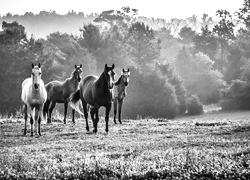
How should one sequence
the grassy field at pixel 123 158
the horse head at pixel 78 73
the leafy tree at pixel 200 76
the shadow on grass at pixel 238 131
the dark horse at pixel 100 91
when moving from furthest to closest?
the leafy tree at pixel 200 76, the horse head at pixel 78 73, the dark horse at pixel 100 91, the shadow on grass at pixel 238 131, the grassy field at pixel 123 158

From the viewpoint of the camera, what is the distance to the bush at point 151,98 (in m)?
68.2

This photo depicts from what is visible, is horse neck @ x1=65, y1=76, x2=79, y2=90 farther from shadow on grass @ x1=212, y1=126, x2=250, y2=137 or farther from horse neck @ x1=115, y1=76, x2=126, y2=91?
shadow on grass @ x1=212, y1=126, x2=250, y2=137

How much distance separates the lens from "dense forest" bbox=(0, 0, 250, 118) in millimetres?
66875

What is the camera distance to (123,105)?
227 feet

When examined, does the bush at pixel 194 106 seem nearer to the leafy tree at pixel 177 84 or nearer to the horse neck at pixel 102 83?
the leafy tree at pixel 177 84

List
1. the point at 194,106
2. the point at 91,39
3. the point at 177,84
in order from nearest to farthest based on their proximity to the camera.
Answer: the point at 194,106 → the point at 177,84 → the point at 91,39

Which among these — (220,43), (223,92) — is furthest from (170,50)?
(223,92)

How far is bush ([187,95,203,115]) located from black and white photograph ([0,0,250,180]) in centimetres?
17

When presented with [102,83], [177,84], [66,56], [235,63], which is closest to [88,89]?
[102,83]

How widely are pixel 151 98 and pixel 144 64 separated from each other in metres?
18.0

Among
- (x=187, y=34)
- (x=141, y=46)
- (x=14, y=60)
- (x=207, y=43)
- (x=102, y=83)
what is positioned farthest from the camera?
(x=187, y=34)

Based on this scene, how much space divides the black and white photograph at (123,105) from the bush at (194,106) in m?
0.17

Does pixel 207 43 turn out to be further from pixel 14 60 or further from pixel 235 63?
pixel 14 60

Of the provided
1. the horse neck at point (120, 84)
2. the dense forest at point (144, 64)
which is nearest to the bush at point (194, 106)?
the dense forest at point (144, 64)
